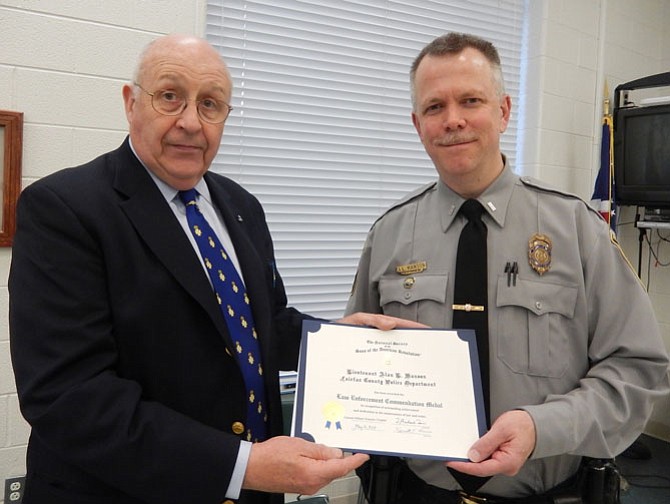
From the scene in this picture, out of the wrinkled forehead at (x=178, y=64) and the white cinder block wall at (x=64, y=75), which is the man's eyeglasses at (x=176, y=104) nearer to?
the wrinkled forehead at (x=178, y=64)

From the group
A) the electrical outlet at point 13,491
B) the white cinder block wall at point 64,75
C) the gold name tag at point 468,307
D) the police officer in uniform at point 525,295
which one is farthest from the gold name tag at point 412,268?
the electrical outlet at point 13,491

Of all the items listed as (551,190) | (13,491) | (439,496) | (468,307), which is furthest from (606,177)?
(13,491)

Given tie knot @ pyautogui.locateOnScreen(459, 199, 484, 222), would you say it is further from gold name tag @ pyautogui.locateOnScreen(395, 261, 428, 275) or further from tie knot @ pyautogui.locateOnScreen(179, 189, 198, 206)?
tie knot @ pyautogui.locateOnScreen(179, 189, 198, 206)

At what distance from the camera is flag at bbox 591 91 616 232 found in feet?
11.0

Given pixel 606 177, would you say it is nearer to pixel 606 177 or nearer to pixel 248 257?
pixel 606 177

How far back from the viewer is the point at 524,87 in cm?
333

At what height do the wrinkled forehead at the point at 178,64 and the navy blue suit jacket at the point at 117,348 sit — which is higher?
the wrinkled forehead at the point at 178,64

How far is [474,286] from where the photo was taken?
1.39 m

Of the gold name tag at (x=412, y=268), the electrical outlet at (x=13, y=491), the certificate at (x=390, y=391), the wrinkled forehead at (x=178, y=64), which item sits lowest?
the electrical outlet at (x=13, y=491)

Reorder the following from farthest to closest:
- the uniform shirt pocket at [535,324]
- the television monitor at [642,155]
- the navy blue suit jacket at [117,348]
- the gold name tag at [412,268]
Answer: the television monitor at [642,155] → the gold name tag at [412,268] → the uniform shirt pocket at [535,324] → the navy blue suit jacket at [117,348]

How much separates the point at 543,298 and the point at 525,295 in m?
0.04

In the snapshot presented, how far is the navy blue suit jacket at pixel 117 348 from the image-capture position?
1018mm

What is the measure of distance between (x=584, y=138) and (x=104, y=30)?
2772mm

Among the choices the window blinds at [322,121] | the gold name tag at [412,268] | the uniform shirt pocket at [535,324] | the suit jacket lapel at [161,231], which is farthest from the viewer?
the window blinds at [322,121]
